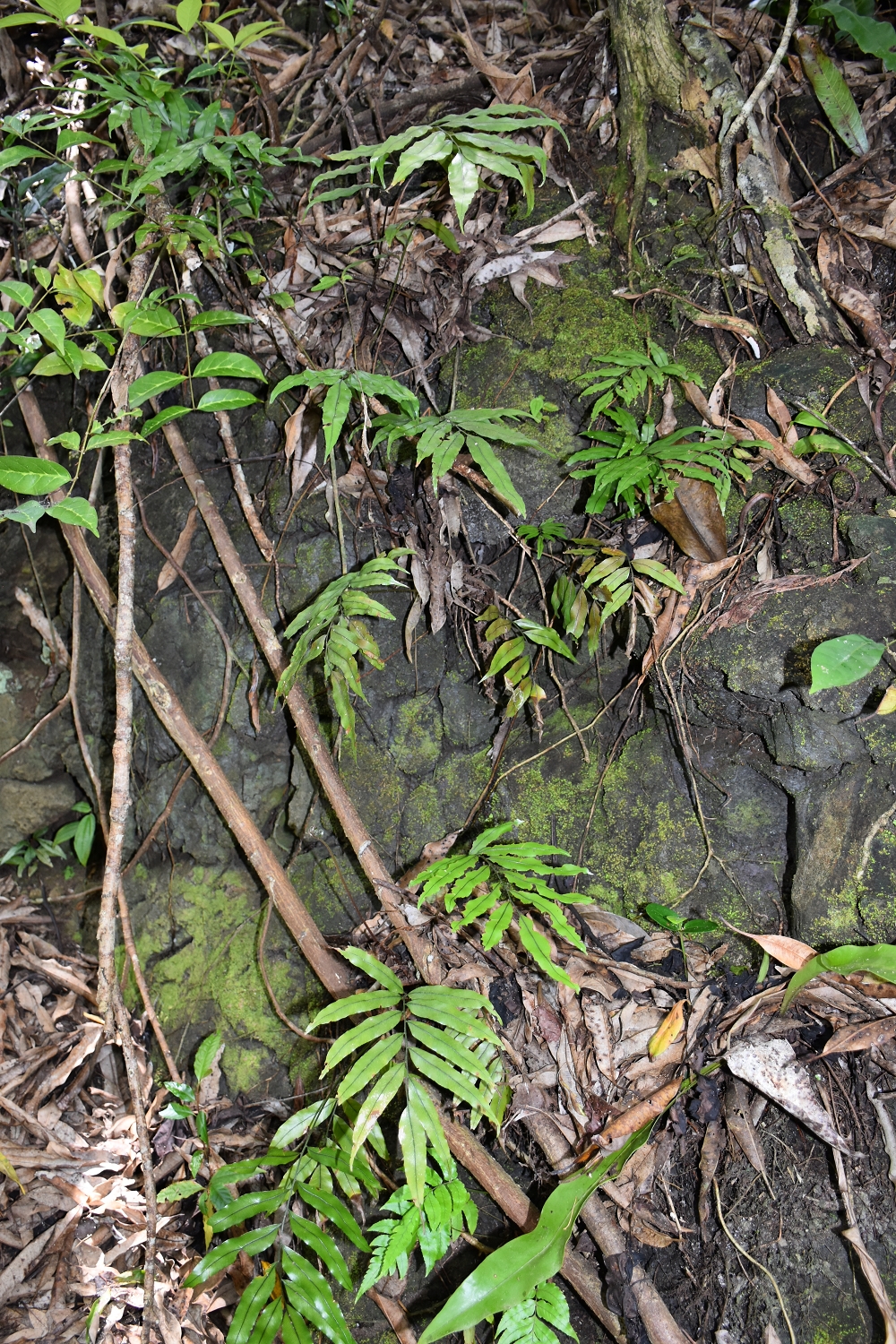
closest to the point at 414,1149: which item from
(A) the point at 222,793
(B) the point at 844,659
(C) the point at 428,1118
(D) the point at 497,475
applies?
(C) the point at 428,1118

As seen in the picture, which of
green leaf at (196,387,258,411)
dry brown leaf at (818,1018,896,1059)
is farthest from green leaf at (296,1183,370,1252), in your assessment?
green leaf at (196,387,258,411)

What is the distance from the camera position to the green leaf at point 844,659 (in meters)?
1.84

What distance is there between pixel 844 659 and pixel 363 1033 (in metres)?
1.45

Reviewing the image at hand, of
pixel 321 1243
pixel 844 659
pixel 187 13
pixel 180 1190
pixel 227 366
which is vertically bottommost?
pixel 180 1190

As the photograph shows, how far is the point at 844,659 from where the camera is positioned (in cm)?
187

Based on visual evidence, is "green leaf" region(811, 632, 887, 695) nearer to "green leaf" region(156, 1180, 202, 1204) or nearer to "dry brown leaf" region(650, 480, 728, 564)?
"dry brown leaf" region(650, 480, 728, 564)

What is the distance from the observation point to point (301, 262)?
2930 millimetres

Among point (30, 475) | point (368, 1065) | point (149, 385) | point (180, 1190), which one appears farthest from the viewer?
point (149, 385)

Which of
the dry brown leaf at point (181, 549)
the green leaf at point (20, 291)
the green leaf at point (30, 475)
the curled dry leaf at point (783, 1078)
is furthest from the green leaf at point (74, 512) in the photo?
the curled dry leaf at point (783, 1078)

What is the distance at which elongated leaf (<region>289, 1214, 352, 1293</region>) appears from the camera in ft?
6.53

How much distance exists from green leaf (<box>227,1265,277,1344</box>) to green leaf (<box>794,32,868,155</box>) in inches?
149

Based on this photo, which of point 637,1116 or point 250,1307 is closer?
point 250,1307

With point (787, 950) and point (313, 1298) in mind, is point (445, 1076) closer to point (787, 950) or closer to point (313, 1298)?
point (313, 1298)

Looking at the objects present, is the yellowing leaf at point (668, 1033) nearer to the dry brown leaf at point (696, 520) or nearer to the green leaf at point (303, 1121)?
the green leaf at point (303, 1121)
